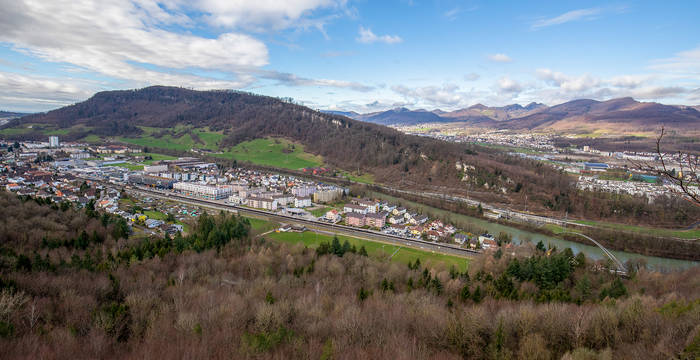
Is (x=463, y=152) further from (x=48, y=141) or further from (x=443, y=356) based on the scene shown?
(x=48, y=141)

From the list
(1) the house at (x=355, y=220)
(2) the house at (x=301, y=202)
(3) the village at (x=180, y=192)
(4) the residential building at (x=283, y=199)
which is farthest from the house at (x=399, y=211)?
(4) the residential building at (x=283, y=199)

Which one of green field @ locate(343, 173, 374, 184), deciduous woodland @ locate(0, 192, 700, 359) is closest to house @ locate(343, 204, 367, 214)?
deciduous woodland @ locate(0, 192, 700, 359)

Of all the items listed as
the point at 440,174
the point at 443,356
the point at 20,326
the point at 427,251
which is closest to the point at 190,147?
the point at 440,174

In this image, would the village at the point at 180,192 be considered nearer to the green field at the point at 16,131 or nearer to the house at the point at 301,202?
the house at the point at 301,202

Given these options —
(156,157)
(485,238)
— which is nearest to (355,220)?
(485,238)

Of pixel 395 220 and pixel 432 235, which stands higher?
pixel 395 220

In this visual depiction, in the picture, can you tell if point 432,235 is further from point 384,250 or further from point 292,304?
point 292,304
